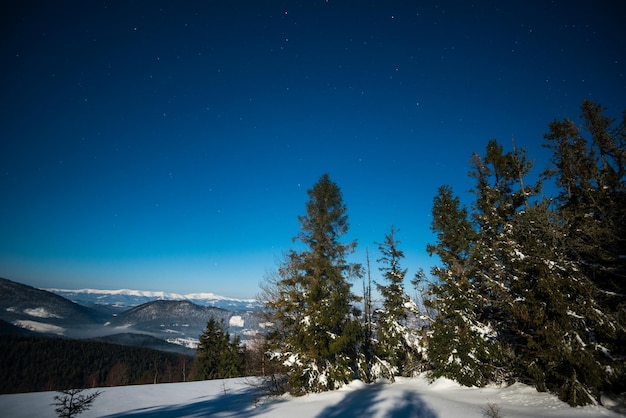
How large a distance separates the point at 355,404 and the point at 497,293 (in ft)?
27.7

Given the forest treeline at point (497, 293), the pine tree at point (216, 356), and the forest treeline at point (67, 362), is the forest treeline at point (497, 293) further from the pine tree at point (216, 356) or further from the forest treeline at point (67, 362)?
the forest treeline at point (67, 362)

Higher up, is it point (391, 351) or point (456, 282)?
point (456, 282)

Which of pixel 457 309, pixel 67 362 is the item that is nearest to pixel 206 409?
pixel 457 309

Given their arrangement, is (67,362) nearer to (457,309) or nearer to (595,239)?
(457,309)

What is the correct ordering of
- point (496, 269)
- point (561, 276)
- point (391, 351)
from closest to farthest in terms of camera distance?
1. point (561, 276)
2. point (496, 269)
3. point (391, 351)

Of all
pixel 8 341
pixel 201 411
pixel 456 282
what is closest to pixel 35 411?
pixel 201 411

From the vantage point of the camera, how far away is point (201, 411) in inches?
637

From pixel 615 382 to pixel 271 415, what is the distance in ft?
42.5

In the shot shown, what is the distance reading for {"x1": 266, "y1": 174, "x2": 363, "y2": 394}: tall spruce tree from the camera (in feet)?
51.7

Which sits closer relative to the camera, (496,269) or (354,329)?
(496,269)

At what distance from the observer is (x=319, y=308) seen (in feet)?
53.2

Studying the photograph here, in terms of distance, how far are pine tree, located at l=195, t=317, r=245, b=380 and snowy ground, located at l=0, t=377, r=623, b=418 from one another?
23.5m

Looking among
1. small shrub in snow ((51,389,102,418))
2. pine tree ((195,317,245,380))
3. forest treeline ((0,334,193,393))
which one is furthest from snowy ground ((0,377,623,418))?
forest treeline ((0,334,193,393))

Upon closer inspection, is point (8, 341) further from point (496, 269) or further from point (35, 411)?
point (496, 269)
